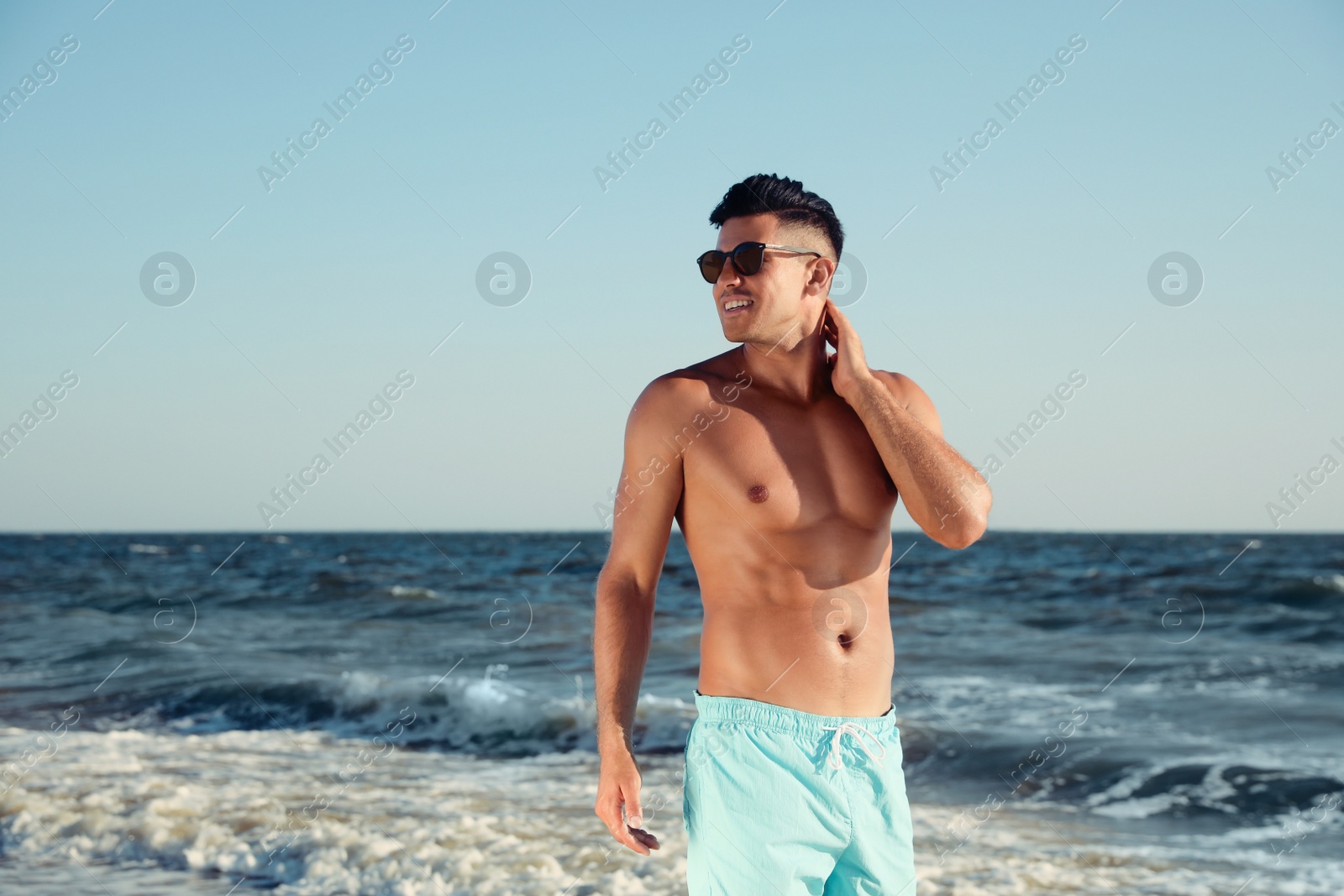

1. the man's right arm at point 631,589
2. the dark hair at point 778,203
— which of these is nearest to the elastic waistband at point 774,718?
the man's right arm at point 631,589

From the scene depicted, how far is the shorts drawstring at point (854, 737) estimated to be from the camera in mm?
2031

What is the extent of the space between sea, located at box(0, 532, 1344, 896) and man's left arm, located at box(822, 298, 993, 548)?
126 inches

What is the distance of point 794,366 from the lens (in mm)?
2363

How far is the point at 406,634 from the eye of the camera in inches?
610

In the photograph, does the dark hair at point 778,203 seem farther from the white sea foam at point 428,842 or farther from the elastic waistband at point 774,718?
the white sea foam at point 428,842

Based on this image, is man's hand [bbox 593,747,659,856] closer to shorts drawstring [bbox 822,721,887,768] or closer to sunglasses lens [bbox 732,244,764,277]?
shorts drawstring [bbox 822,721,887,768]

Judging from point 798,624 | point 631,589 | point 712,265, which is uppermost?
point 712,265

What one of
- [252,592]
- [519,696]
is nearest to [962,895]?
[519,696]

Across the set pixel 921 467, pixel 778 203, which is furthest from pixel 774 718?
pixel 778 203

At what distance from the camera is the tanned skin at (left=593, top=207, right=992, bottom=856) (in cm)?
209

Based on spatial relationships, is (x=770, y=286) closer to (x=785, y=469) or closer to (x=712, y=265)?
(x=712, y=265)

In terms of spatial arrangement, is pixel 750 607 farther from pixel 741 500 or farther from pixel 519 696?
pixel 519 696

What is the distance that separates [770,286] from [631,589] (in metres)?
0.68

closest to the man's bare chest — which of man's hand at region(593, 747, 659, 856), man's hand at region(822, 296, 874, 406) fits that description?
man's hand at region(822, 296, 874, 406)
